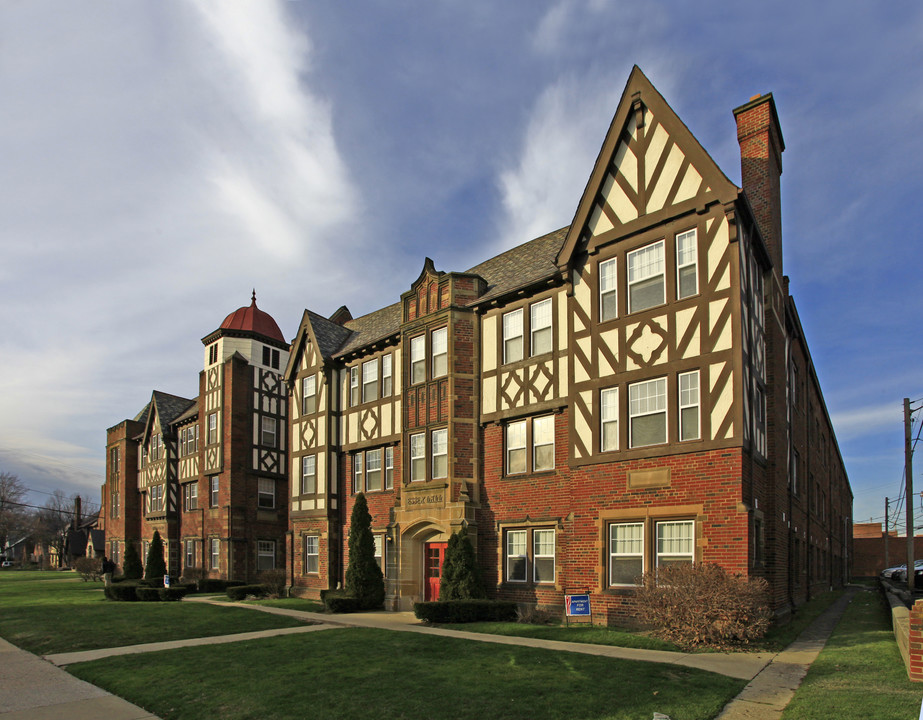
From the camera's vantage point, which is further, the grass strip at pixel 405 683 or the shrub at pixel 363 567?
the shrub at pixel 363 567

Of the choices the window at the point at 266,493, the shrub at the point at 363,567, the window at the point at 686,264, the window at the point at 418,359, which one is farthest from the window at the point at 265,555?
the window at the point at 686,264

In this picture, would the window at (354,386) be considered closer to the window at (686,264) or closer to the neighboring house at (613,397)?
the neighboring house at (613,397)

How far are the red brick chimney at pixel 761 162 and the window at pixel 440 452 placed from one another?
1147cm

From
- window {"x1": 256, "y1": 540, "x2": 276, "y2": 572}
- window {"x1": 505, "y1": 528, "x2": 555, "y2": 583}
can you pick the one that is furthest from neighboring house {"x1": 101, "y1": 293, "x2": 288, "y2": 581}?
window {"x1": 505, "y1": 528, "x2": 555, "y2": 583}

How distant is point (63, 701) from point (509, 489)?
13.3m

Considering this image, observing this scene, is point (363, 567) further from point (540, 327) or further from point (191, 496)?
point (191, 496)

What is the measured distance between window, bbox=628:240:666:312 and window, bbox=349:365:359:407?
14.3 m

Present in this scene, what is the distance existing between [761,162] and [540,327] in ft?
26.6

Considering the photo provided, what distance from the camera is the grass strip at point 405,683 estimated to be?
378 inches

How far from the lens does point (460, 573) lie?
2092cm

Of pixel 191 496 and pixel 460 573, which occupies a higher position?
pixel 460 573

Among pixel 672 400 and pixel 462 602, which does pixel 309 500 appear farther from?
pixel 672 400

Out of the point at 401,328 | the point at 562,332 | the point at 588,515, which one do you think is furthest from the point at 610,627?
the point at 401,328

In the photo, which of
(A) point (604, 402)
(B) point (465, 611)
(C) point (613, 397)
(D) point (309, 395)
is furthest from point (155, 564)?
(C) point (613, 397)
